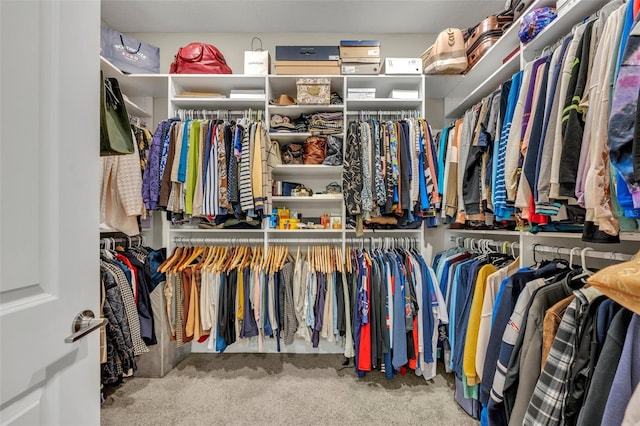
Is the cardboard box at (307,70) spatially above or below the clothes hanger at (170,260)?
above

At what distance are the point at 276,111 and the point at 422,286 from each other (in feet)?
6.08

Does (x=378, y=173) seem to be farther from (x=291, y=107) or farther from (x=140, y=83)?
(x=140, y=83)

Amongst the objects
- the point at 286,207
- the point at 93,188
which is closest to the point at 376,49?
the point at 286,207

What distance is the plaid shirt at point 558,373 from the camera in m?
0.93

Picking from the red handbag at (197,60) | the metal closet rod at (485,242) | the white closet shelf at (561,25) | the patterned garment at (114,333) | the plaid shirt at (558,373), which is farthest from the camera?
the red handbag at (197,60)

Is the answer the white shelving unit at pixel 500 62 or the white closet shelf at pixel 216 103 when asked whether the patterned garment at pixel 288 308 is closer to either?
the white closet shelf at pixel 216 103

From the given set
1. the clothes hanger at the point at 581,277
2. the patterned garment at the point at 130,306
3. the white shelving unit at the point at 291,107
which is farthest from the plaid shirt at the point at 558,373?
the patterned garment at the point at 130,306

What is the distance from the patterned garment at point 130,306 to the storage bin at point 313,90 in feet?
5.85

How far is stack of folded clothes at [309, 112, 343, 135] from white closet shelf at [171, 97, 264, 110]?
497mm

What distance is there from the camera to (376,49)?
7.59 feet

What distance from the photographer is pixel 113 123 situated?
3.34ft

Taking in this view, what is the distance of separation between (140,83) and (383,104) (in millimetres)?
2141

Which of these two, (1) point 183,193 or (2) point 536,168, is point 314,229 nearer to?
(1) point 183,193

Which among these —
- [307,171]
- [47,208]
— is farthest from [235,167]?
[47,208]
